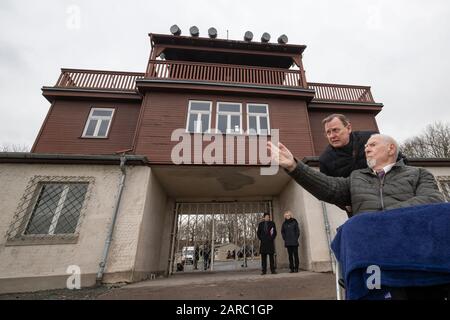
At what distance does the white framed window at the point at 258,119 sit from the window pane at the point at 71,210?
20.3 feet

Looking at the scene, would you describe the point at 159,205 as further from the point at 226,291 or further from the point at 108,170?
the point at 226,291

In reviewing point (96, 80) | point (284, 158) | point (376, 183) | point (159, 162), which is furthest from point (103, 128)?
point (376, 183)

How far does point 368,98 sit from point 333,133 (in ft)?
36.0

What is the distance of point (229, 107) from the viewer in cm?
954

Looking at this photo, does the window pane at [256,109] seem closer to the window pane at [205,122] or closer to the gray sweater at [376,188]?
the window pane at [205,122]

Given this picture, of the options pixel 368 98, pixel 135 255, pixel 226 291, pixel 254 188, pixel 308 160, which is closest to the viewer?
pixel 226 291

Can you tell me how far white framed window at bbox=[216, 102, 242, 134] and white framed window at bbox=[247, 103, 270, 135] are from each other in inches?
16.0

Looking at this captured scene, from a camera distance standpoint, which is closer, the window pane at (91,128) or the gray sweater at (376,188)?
the gray sweater at (376,188)

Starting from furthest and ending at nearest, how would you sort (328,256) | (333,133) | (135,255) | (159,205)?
(159,205) < (328,256) < (135,255) < (333,133)

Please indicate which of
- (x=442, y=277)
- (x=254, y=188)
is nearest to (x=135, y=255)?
(x=254, y=188)

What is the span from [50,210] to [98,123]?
4.07 metres

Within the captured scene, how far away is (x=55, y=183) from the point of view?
7258 mm

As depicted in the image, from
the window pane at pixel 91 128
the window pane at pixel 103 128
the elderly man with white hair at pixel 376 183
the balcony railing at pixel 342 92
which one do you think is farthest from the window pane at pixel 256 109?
the elderly man with white hair at pixel 376 183

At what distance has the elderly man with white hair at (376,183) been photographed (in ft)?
5.32
